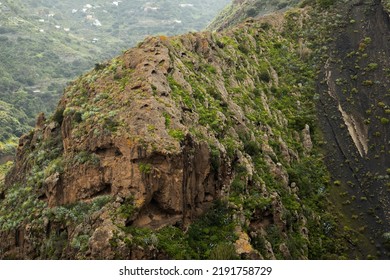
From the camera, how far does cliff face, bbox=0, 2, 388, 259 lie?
92.9 feet

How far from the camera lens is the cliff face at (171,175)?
92.9ft

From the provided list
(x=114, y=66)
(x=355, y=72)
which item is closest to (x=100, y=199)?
(x=114, y=66)

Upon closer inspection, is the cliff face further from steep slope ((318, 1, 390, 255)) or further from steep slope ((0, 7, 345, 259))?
steep slope ((318, 1, 390, 255))

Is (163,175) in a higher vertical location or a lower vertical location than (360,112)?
lower

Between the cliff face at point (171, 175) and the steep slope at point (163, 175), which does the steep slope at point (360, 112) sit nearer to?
the cliff face at point (171, 175)

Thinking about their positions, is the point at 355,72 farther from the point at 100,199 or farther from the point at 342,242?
the point at 100,199

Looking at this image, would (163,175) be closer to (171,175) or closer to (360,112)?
(171,175)

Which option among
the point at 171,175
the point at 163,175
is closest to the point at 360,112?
the point at 171,175

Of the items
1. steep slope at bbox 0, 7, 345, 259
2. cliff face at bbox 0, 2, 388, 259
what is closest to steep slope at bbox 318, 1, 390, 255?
cliff face at bbox 0, 2, 388, 259

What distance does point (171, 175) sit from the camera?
96.0 ft

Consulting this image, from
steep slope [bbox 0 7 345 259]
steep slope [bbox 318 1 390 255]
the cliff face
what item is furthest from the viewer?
steep slope [bbox 318 1 390 255]

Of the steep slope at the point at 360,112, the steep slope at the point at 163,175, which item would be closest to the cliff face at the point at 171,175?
the steep slope at the point at 163,175

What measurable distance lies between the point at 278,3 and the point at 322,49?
38.0 m

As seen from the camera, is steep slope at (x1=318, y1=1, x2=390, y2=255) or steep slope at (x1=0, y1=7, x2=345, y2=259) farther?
steep slope at (x1=318, y1=1, x2=390, y2=255)
